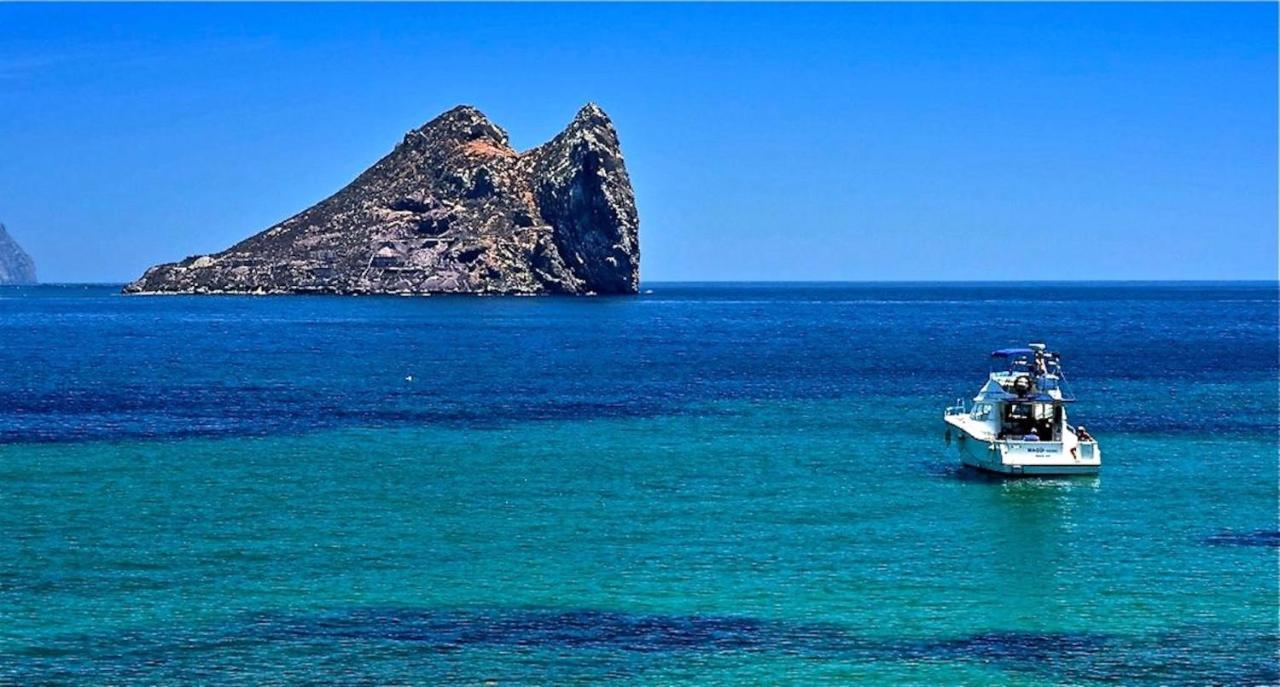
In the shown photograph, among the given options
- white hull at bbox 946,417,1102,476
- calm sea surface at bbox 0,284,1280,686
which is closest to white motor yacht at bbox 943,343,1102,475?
white hull at bbox 946,417,1102,476

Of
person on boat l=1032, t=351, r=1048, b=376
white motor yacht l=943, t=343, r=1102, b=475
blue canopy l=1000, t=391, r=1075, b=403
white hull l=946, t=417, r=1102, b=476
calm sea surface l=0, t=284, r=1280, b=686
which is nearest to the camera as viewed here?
calm sea surface l=0, t=284, r=1280, b=686

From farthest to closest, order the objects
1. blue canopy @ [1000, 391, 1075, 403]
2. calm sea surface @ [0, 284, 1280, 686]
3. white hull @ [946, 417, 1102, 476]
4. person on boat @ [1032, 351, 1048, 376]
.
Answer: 1. person on boat @ [1032, 351, 1048, 376]
2. blue canopy @ [1000, 391, 1075, 403]
3. white hull @ [946, 417, 1102, 476]
4. calm sea surface @ [0, 284, 1280, 686]

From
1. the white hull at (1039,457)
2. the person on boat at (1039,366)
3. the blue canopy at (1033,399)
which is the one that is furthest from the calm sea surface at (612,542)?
the person on boat at (1039,366)

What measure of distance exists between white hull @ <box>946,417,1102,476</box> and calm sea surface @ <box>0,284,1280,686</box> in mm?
1219

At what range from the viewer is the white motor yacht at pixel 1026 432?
65312 millimetres

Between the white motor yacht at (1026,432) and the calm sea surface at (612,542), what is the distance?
52.8 inches

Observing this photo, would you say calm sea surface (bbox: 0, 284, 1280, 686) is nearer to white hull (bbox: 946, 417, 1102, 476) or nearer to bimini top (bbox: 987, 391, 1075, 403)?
white hull (bbox: 946, 417, 1102, 476)

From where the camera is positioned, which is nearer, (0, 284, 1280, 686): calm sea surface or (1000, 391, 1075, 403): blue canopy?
(0, 284, 1280, 686): calm sea surface

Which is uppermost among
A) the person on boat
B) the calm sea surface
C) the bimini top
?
the person on boat

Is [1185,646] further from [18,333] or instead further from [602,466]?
[18,333]

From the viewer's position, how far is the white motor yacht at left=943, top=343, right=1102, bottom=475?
65312 millimetres

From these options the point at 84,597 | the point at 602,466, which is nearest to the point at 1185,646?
the point at 84,597

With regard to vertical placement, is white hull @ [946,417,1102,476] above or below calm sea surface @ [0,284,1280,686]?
above

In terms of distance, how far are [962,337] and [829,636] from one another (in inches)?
6246
